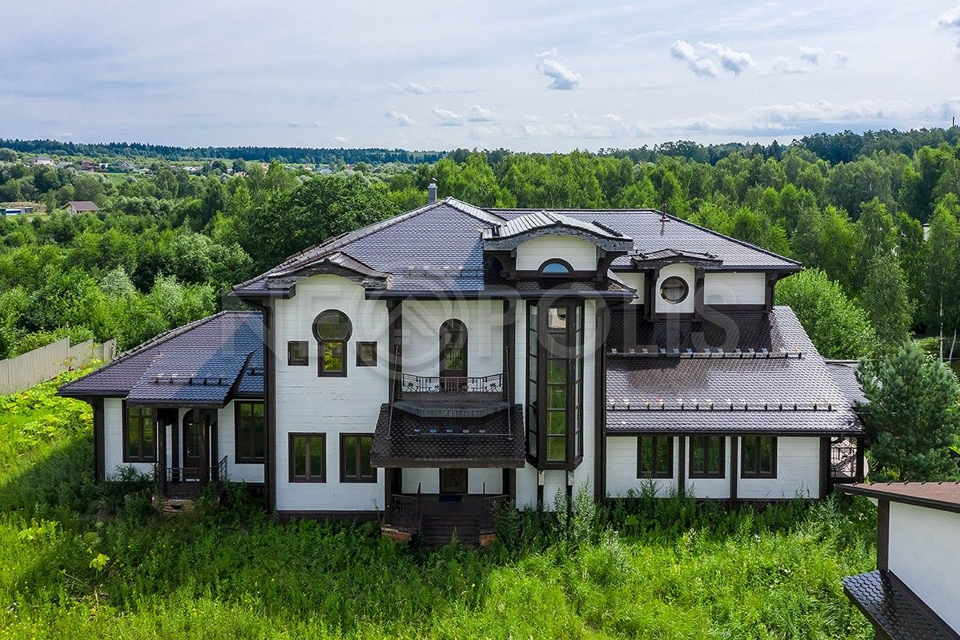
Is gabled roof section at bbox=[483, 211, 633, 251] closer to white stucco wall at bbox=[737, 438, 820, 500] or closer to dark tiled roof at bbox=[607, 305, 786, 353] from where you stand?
dark tiled roof at bbox=[607, 305, 786, 353]

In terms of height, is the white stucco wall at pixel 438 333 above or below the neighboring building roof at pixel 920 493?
above

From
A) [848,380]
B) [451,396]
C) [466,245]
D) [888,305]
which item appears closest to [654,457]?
[451,396]

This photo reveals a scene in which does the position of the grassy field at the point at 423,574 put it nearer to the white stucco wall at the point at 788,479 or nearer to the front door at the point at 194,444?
the white stucco wall at the point at 788,479

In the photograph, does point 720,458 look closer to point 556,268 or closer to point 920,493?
point 556,268

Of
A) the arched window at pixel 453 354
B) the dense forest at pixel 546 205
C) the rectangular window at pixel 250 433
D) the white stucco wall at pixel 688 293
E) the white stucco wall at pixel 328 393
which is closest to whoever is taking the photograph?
the white stucco wall at pixel 328 393

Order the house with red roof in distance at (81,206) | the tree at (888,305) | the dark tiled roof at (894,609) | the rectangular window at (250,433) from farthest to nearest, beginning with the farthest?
the house with red roof in distance at (81,206), the tree at (888,305), the rectangular window at (250,433), the dark tiled roof at (894,609)

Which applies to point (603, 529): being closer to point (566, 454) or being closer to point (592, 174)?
point (566, 454)

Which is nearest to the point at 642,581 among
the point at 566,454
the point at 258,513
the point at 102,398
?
the point at 566,454

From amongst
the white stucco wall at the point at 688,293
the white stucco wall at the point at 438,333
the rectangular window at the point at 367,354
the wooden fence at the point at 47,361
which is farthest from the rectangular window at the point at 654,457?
the wooden fence at the point at 47,361
